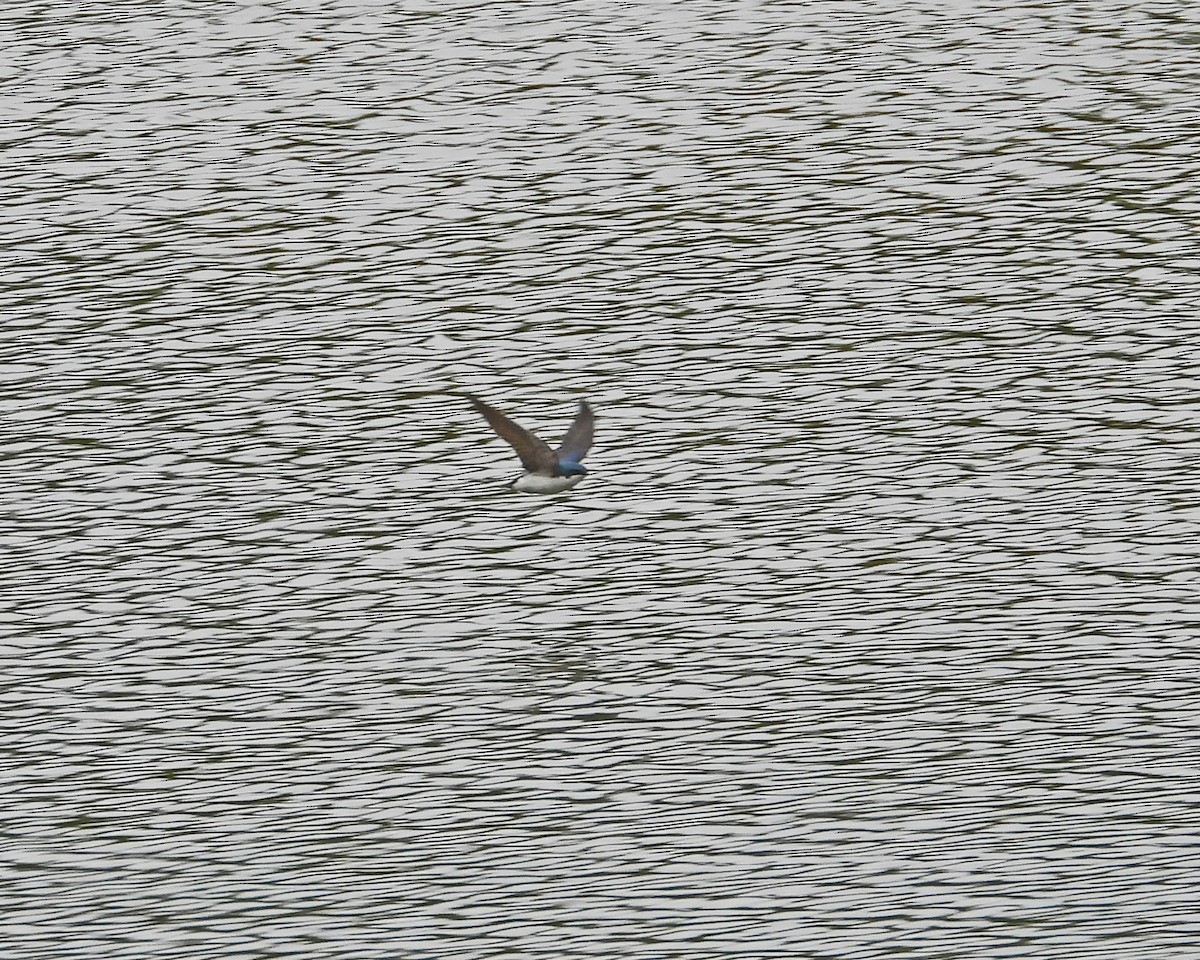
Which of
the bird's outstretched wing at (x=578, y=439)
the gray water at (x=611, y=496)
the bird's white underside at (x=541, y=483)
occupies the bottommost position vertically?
the gray water at (x=611, y=496)

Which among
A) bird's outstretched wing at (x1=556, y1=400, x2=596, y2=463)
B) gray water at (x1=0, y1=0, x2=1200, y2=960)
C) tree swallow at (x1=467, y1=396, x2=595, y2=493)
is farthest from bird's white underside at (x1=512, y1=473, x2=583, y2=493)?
gray water at (x1=0, y1=0, x2=1200, y2=960)

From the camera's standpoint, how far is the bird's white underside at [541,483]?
3067 cm

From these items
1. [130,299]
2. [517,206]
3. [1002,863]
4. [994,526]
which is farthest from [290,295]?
[1002,863]

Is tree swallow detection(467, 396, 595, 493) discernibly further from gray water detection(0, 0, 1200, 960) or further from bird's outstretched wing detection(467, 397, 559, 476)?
gray water detection(0, 0, 1200, 960)

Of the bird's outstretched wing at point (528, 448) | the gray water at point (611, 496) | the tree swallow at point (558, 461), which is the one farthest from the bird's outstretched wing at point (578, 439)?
the gray water at point (611, 496)

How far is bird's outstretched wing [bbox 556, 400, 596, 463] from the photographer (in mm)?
30656

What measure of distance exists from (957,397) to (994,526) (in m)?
4.74

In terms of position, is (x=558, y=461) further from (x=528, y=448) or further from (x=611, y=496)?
(x=611, y=496)

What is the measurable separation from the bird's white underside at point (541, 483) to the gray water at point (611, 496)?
1.44 meters

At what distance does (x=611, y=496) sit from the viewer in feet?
114

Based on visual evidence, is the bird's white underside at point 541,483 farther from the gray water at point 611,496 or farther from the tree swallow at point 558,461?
the gray water at point 611,496

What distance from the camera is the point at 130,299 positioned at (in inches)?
1684

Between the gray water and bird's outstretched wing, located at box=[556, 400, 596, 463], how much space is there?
73.7 inches

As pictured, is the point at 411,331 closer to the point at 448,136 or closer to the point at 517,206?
the point at 517,206
